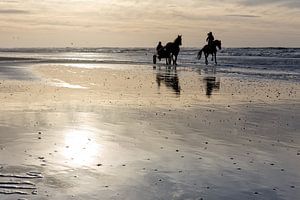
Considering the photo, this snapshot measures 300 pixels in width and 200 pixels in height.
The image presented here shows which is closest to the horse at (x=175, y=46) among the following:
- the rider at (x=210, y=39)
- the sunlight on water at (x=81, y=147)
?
the rider at (x=210, y=39)

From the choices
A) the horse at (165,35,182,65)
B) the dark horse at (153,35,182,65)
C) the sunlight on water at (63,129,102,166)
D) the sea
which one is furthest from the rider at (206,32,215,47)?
the sunlight on water at (63,129,102,166)

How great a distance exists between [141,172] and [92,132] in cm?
327

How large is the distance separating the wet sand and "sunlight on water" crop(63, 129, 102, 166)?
2cm

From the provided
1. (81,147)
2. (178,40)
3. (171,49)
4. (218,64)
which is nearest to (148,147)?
(81,147)

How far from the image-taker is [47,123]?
11.6 meters

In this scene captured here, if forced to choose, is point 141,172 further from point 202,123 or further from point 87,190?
point 202,123

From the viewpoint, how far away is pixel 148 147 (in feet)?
30.1

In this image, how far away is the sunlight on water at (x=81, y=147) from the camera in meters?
8.08

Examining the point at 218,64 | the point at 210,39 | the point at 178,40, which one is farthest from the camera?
the point at 218,64

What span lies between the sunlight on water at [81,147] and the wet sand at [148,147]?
17mm

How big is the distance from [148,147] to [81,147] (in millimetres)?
1248

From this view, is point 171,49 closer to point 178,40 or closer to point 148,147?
point 178,40

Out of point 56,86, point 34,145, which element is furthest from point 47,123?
point 56,86

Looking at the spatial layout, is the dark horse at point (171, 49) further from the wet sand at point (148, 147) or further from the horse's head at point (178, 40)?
the wet sand at point (148, 147)
